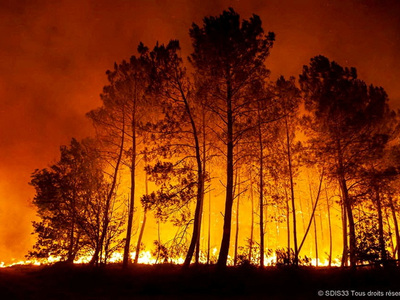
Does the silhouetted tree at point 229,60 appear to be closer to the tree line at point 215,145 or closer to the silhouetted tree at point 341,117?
the tree line at point 215,145

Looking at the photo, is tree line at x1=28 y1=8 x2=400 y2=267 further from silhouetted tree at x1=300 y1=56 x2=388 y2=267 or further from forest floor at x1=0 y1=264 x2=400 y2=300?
forest floor at x1=0 y1=264 x2=400 y2=300

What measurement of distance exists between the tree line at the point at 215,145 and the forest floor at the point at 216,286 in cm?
91

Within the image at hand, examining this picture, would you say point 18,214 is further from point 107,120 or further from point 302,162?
point 302,162

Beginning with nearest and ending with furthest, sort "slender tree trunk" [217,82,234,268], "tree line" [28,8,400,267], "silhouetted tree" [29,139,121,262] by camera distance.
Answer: "slender tree trunk" [217,82,234,268], "tree line" [28,8,400,267], "silhouetted tree" [29,139,121,262]

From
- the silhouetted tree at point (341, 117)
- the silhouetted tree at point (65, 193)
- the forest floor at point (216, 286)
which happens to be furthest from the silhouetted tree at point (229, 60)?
the silhouetted tree at point (65, 193)

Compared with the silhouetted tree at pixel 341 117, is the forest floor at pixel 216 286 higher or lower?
lower

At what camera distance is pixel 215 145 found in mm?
15617

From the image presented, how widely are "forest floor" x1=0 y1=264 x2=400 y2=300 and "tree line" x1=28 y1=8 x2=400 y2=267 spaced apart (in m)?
0.91

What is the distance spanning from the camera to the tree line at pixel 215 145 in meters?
11.7

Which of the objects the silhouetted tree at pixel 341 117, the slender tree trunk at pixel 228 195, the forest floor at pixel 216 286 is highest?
the silhouetted tree at pixel 341 117

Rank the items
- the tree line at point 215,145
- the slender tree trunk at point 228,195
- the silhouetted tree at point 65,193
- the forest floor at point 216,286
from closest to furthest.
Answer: the forest floor at point 216,286
the slender tree trunk at point 228,195
the tree line at point 215,145
the silhouetted tree at point 65,193

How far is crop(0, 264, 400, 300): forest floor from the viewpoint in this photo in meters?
7.82

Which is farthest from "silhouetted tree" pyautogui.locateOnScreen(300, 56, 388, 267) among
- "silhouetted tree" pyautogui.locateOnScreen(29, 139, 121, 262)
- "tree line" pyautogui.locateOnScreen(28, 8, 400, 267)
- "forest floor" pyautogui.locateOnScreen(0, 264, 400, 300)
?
"silhouetted tree" pyautogui.locateOnScreen(29, 139, 121, 262)

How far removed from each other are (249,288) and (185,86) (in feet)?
29.3
